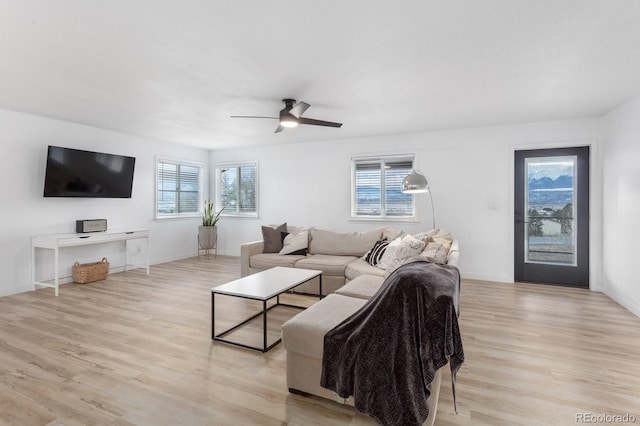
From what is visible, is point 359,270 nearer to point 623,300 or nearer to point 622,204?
point 623,300

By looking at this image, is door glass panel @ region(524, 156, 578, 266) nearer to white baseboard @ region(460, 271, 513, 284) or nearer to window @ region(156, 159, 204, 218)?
white baseboard @ region(460, 271, 513, 284)

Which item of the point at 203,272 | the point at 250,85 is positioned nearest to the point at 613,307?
the point at 250,85

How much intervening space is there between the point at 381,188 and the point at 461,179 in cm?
135

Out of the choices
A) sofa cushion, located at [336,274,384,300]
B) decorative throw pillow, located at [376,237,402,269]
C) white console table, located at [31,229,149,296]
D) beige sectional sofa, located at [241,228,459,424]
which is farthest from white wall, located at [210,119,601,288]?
white console table, located at [31,229,149,296]

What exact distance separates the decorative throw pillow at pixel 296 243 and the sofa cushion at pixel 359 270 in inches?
38.8

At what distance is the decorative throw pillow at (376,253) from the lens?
4.30 metres

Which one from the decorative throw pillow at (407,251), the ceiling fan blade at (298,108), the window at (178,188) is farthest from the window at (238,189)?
the decorative throw pillow at (407,251)

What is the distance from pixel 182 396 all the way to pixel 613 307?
4.78 metres

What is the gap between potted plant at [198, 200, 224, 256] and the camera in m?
7.09

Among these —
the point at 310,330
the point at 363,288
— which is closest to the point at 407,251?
the point at 363,288

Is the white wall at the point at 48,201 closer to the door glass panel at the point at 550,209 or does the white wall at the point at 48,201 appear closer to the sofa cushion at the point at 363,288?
the sofa cushion at the point at 363,288

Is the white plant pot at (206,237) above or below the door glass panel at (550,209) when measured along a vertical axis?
below

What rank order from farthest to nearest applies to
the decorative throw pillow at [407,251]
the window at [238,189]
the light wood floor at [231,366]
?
1. the window at [238,189]
2. the decorative throw pillow at [407,251]
3. the light wood floor at [231,366]

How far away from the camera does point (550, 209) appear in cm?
491
